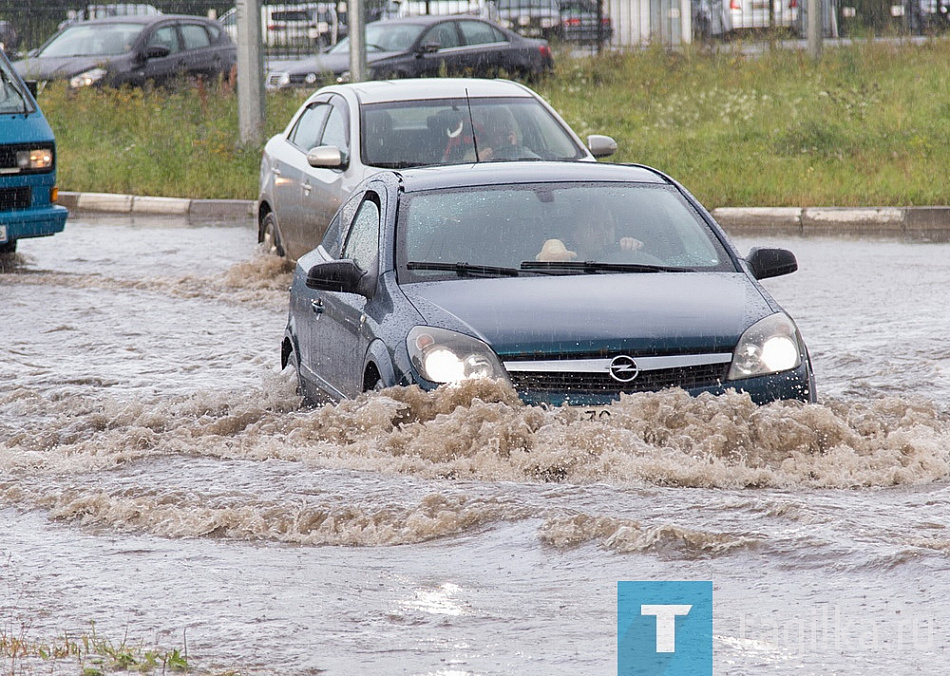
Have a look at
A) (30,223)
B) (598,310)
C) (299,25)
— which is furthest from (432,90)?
(299,25)

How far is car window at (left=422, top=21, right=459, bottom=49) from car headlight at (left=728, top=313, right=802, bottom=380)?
766 inches

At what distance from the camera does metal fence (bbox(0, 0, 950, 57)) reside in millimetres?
30938

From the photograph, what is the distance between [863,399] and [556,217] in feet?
6.38

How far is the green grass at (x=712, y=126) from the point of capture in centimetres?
1784

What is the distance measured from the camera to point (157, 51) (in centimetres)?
2564

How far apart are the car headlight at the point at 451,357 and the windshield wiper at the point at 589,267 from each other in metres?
0.83

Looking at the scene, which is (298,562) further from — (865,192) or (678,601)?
(865,192)

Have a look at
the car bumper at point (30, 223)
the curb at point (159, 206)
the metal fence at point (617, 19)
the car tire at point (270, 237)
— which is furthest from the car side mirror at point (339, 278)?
the metal fence at point (617, 19)

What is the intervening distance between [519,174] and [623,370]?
183cm

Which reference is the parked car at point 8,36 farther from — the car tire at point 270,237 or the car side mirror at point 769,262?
the car side mirror at point 769,262

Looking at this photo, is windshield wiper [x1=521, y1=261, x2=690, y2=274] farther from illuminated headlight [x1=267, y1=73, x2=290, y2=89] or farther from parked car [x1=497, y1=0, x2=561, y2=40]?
parked car [x1=497, y1=0, x2=561, y2=40]

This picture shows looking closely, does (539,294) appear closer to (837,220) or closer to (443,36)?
(837,220)

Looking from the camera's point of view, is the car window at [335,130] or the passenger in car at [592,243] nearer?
the passenger in car at [592,243]

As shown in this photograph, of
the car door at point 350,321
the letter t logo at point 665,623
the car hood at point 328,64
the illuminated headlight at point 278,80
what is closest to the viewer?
the letter t logo at point 665,623
